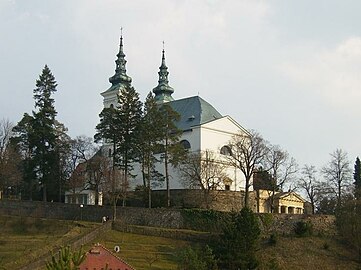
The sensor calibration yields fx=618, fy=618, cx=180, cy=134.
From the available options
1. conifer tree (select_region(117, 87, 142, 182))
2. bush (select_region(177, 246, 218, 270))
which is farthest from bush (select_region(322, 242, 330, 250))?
conifer tree (select_region(117, 87, 142, 182))

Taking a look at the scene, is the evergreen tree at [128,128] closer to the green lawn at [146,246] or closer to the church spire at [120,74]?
the green lawn at [146,246]

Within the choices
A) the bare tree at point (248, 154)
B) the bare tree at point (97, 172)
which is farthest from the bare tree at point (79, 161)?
the bare tree at point (248, 154)

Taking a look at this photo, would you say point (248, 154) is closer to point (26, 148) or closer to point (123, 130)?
point (123, 130)

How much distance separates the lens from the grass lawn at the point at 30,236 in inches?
1696

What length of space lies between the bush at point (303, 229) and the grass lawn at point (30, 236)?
17579mm

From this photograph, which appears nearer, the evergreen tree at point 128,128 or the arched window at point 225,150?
the evergreen tree at point 128,128

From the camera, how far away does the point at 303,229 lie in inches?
2099

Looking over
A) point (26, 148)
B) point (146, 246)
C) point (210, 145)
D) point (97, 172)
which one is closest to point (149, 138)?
point (97, 172)

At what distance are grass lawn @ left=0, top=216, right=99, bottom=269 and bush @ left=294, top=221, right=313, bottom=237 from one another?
1758cm

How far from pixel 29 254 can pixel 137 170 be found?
28.1 metres

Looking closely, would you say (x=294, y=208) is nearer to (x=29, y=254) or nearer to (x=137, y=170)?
(x=137, y=170)

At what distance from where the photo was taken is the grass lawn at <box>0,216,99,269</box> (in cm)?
4308

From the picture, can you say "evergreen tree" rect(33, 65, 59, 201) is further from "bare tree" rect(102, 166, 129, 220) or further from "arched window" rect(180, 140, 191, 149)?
"arched window" rect(180, 140, 191, 149)

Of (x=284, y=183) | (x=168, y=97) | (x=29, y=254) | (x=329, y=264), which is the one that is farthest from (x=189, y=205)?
(x=168, y=97)
